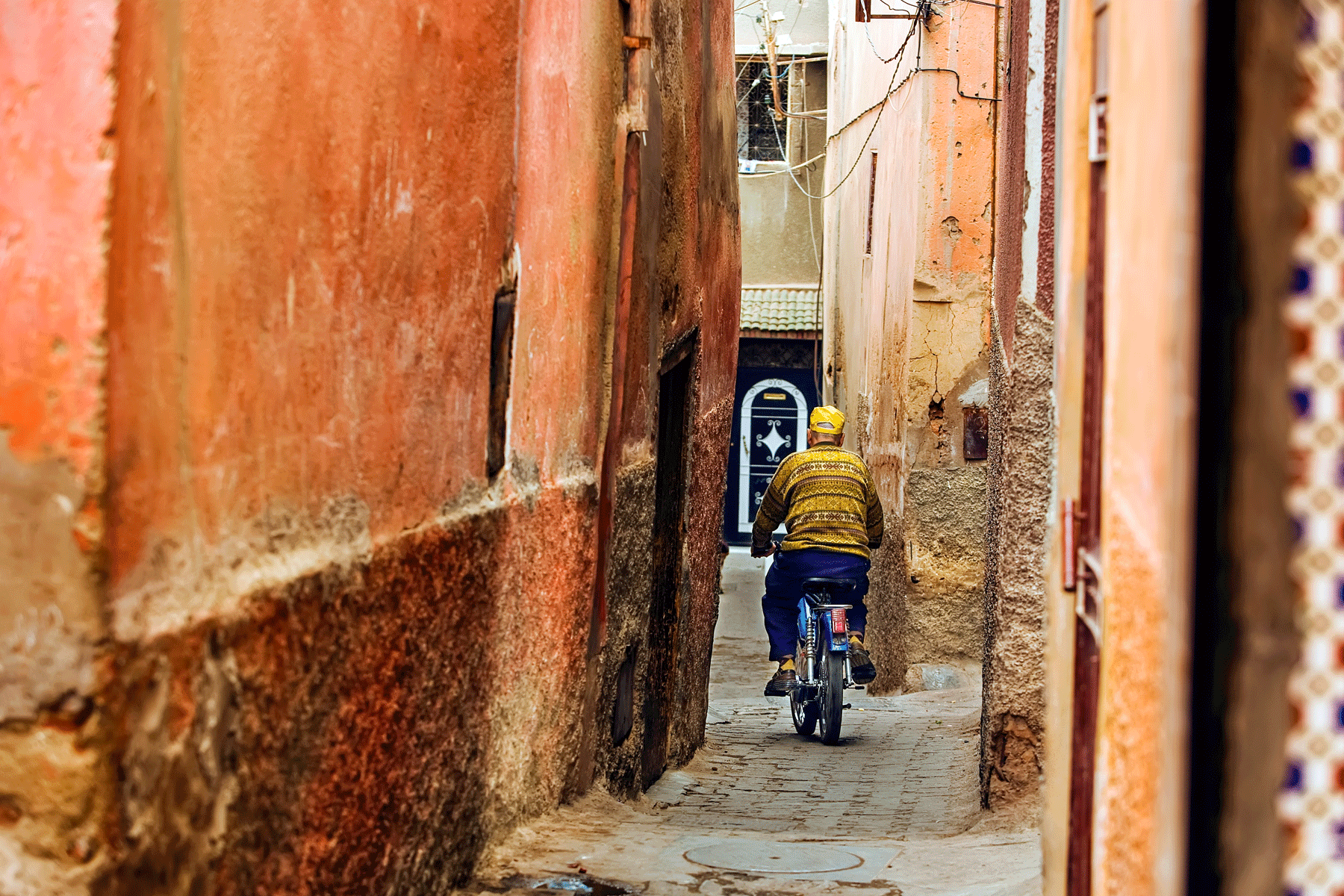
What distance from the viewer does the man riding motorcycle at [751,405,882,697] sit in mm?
7578

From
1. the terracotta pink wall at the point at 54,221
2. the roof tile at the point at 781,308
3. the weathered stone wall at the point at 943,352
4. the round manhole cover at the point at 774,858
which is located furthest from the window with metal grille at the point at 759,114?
the terracotta pink wall at the point at 54,221

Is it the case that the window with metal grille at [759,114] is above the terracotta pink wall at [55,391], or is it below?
above

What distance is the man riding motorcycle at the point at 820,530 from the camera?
7578 mm

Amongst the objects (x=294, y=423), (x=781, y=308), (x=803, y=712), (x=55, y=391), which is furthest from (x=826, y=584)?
(x=781, y=308)

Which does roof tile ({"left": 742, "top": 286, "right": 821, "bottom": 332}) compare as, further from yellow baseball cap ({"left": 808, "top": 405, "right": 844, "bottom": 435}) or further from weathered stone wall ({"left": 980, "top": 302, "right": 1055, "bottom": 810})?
weathered stone wall ({"left": 980, "top": 302, "right": 1055, "bottom": 810})

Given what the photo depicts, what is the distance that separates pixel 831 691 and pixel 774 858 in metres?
2.89

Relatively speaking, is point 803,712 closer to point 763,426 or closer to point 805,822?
point 805,822

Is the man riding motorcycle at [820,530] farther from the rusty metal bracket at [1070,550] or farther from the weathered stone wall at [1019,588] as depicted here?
the rusty metal bracket at [1070,550]

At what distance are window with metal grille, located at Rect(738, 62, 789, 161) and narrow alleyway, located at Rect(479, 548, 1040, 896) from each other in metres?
13.1

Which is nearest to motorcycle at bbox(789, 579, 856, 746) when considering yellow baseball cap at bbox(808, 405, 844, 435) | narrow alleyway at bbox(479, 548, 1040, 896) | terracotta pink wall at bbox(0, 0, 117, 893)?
narrow alleyway at bbox(479, 548, 1040, 896)

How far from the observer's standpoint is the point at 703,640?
8.12 m

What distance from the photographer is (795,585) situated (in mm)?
7703

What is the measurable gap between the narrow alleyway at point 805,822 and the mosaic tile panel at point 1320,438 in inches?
87.9

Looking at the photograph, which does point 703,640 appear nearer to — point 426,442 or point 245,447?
point 426,442
